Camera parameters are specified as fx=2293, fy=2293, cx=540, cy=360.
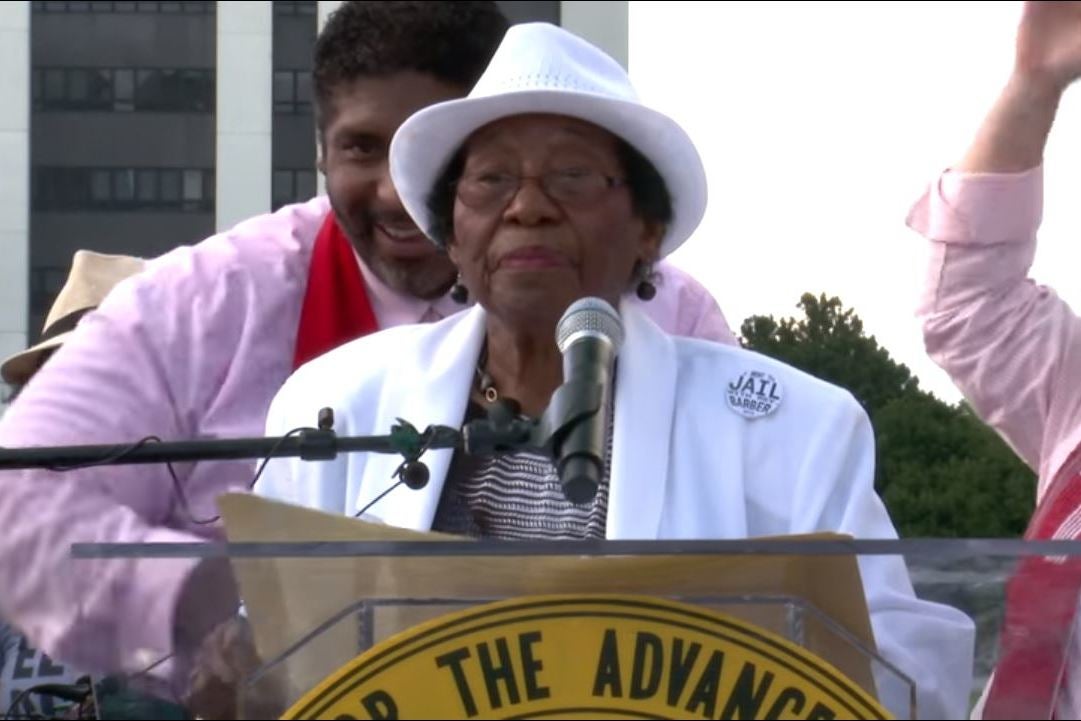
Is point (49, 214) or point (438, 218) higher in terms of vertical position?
point (438, 218)

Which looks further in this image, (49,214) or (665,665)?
(49,214)

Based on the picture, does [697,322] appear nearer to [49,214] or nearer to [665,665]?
[665,665]

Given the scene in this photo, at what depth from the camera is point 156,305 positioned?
3.51m

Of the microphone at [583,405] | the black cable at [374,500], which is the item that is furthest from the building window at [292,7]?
the microphone at [583,405]

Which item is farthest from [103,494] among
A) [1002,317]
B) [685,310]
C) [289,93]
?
[289,93]

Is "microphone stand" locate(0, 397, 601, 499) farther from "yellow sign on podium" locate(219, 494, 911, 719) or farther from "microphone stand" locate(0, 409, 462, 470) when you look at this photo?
"yellow sign on podium" locate(219, 494, 911, 719)

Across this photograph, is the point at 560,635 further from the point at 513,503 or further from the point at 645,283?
the point at 645,283

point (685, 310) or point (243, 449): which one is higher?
point (243, 449)

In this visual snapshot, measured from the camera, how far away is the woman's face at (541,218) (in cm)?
309

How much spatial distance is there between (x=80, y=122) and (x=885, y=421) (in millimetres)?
32510

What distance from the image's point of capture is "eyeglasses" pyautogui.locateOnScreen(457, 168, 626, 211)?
3.11m

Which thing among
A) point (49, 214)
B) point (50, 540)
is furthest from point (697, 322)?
point (49, 214)

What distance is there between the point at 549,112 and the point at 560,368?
0.35 m

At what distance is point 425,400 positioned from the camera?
3.08 meters
